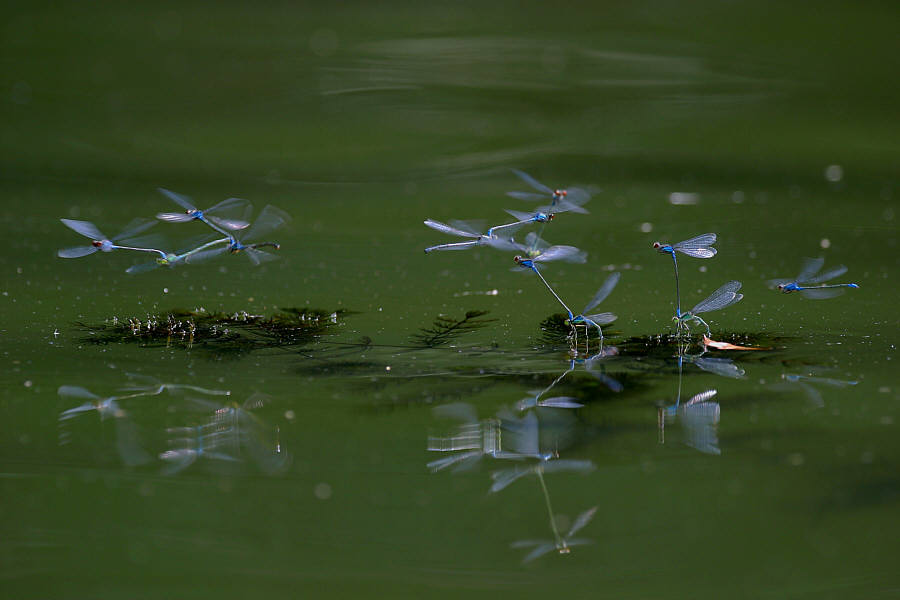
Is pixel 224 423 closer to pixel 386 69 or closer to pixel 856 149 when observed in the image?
pixel 386 69

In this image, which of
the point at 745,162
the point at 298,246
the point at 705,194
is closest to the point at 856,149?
the point at 745,162

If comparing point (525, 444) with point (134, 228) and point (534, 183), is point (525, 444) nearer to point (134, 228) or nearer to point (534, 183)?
point (534, 183)

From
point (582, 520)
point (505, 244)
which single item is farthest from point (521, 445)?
point (505, 244)

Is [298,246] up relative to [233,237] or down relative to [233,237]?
down

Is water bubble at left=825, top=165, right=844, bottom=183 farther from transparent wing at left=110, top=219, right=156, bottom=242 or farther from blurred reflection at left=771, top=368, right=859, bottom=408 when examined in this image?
transparent wing at left=110, top=219, right=156, bottom=242

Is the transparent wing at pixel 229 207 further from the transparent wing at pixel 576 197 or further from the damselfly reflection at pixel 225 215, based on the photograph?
the transparent wing at pixel 576 197

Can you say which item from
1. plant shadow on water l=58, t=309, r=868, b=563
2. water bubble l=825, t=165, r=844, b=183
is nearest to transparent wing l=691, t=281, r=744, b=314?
plant shadow on water l=58, t=309, r=868, b=563
